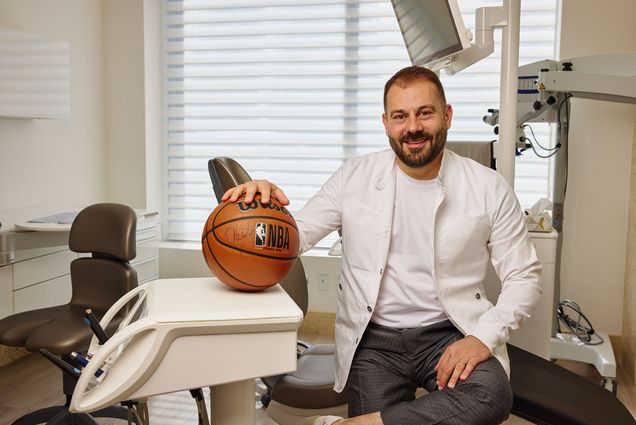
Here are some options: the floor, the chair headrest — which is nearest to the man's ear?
the floor

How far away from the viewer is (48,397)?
3012mm

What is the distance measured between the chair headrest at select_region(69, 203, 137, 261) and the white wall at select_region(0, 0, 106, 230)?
509 mm

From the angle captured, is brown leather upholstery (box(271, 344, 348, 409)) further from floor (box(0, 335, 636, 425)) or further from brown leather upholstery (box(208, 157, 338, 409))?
floor (box(0, 335, 636, 425))

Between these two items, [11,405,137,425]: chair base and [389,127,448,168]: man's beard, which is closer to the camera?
[389,127,448,168]: man's beard

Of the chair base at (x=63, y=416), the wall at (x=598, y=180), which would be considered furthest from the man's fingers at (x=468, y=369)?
the wall at (x=598, y=180)

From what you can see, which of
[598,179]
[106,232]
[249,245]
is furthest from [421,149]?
[598,179]

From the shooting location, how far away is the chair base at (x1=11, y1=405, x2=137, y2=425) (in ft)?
7.91

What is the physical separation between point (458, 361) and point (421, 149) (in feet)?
1.97

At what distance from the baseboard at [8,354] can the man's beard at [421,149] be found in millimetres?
2585

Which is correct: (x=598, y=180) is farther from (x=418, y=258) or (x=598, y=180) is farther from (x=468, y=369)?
(x=468, y=369)

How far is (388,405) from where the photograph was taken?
5.81 feet

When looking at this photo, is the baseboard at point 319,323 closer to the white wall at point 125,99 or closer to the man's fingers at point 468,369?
the white wall at point 125,99

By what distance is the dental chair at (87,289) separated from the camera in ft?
8.12

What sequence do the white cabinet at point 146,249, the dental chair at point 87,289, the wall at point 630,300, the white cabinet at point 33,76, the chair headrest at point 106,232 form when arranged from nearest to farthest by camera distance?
the dental chair at point 87,289
the chair headrest at point 106,232
the white cabinet at point 33,76
the wall at point 630,300
the white cabinet at point 146,249
